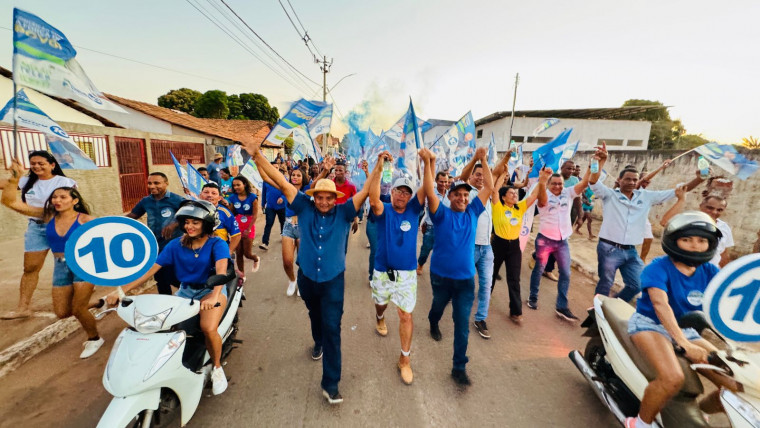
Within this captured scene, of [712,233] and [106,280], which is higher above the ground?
[712,233]

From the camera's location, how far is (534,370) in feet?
10.5

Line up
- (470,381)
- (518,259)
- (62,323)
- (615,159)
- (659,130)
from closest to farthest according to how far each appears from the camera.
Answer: (470,381), (62,323), (518,259), (615,159), (659,130)

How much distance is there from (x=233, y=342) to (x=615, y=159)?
12.4 m

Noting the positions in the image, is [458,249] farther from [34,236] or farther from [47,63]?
[34,236]

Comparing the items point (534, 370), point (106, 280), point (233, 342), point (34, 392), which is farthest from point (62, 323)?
point (534, 370)

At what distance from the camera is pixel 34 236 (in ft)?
11.1

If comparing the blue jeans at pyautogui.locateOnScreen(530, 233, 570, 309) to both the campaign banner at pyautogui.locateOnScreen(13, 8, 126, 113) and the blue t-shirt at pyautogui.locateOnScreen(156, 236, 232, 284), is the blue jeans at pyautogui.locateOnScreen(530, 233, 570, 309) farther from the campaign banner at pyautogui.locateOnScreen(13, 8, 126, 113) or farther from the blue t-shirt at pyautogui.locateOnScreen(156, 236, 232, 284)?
the campaign banner at pyautogui.locateOnScreen(13, 8, 126, 113)

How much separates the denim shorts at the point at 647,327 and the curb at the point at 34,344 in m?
5.55

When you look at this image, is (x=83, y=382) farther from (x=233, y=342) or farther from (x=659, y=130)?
(x=659, y=130)

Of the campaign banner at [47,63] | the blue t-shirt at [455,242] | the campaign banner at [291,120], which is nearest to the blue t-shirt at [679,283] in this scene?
the blue t-shirt at [455,242]

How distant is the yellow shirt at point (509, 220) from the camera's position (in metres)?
4.00

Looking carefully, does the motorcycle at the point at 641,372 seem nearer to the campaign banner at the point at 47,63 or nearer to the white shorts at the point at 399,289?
the white shorts at the point at 399,289

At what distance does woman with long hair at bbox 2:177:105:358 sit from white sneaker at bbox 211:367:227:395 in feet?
5.26

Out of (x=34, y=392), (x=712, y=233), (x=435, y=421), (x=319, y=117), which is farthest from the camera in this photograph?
(x=319, y=117)
